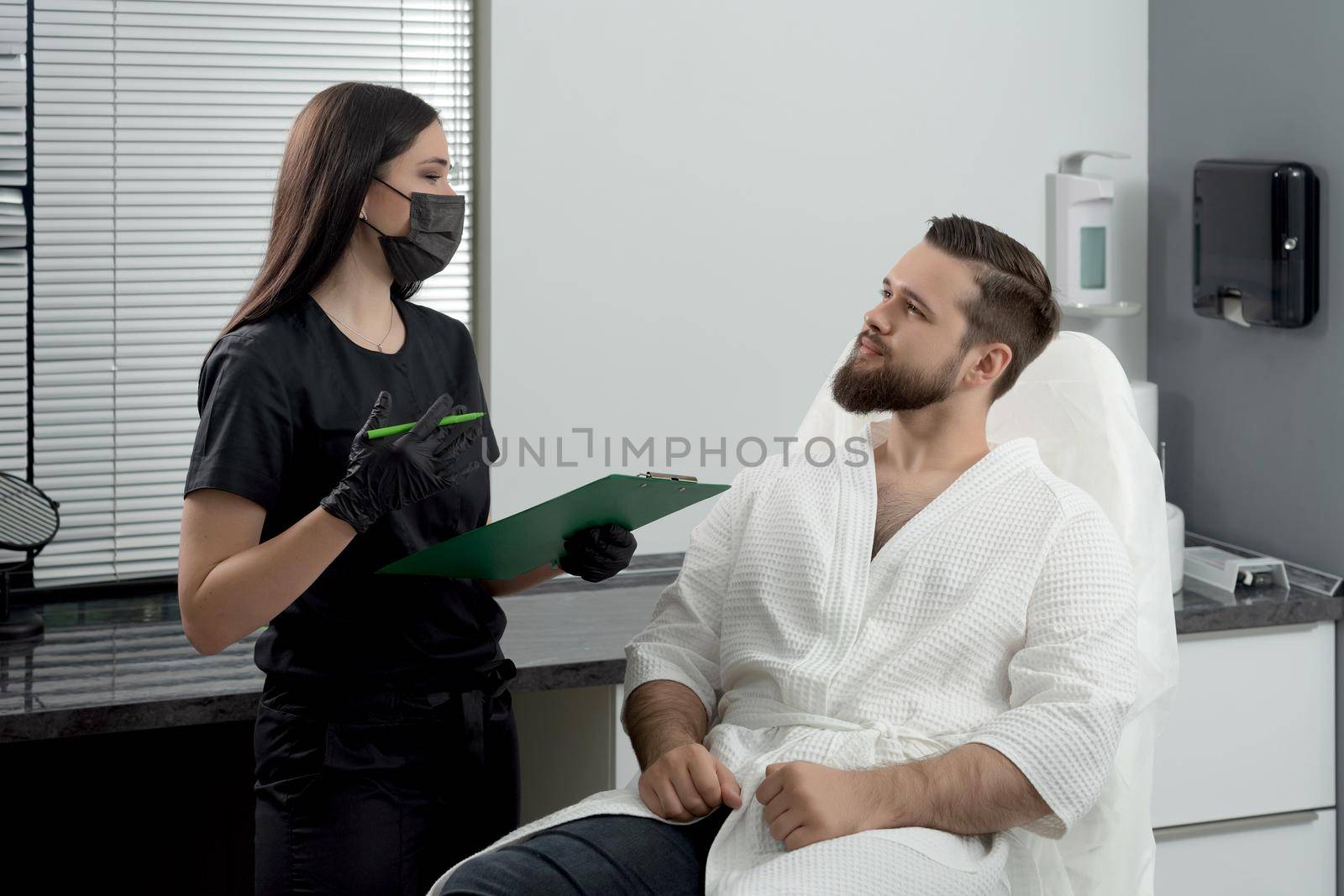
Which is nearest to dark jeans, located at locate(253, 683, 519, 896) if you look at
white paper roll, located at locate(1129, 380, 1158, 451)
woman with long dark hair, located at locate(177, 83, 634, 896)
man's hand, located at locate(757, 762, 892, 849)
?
woman with long dark hair, located at locate(177, 83, 634, 896)

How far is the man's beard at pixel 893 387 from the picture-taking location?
5.66ft

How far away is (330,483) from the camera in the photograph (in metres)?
1.50

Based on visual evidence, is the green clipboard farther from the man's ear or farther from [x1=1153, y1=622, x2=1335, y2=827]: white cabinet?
[x1=1153, y1=622, x2=1335, y2=827]: white cabinet

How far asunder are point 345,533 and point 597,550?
341 millimetres

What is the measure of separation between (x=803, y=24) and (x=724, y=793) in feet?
5.27

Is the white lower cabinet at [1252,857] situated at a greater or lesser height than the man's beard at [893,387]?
lesser

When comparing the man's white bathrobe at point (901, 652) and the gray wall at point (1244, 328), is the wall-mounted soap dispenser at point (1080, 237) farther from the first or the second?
the man's white bathrobe at point (901, 652)

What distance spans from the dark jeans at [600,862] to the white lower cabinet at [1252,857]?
115cm

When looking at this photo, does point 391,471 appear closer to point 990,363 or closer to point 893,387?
point 893,387

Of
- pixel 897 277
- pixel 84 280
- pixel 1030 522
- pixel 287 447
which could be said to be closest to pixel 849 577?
pixel 1030 522

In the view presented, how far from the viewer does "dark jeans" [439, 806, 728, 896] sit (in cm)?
137

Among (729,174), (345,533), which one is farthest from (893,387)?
(729,174)

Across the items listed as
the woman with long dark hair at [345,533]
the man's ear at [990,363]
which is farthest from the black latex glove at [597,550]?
the man's ear at [990,363]

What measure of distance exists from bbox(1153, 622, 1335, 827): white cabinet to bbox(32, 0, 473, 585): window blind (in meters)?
1.63
